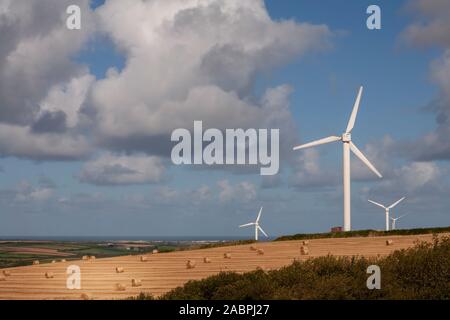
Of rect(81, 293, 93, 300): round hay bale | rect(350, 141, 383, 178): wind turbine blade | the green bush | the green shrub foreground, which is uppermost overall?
rect(350, 141, 383, 178): wind turbine blade

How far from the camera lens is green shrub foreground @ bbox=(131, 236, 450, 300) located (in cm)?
2183

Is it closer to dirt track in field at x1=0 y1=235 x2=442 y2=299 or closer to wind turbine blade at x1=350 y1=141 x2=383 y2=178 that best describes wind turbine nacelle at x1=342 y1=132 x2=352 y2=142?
wind turbine blade at x1=350 y1=141 x2=383 y2=178

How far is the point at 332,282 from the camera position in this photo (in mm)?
22406

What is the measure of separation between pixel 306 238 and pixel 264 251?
11.8 metres

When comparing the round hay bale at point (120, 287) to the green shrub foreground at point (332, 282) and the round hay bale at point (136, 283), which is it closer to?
the round hay bale at point (136, 283)

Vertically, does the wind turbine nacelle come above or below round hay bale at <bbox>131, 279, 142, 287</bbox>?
above

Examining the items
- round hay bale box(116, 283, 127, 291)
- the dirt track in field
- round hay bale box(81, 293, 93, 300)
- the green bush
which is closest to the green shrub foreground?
round hay bale box(81, 293, 93, 300)

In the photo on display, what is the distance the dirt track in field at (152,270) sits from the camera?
83.2ft

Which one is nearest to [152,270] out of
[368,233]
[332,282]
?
[332,282]

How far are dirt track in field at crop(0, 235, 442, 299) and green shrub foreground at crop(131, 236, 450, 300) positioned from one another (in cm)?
263

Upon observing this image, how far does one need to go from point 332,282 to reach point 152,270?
12145 mm
